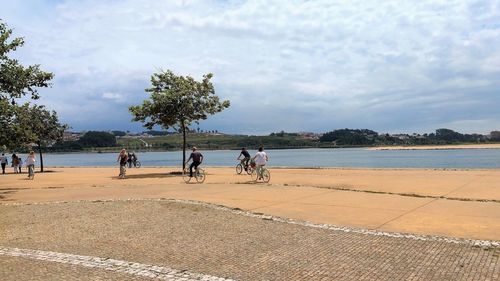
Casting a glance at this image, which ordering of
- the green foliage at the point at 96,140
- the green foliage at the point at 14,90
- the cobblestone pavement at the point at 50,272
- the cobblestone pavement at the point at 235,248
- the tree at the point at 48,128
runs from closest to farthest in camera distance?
1. the cobblestone pavement at the point at 50,272
2. the cobblestone pavement at the point at 235,248
3. the green foliage at the point at 14,90
4. the tree at the point at 48,128
5. the green foliage at the point at 96,140

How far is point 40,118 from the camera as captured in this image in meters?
38.7

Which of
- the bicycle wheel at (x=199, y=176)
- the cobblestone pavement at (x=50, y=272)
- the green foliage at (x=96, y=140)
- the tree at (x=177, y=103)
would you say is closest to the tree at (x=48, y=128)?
the tree at (x=177, y=103)

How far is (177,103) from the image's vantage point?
29.4 meters

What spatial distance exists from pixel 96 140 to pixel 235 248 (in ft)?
562

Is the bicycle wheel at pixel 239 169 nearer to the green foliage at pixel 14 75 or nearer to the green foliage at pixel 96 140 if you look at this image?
the green foliage at pixel 14 75

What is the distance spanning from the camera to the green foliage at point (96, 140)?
560ft

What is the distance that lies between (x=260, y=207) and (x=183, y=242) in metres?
4.41

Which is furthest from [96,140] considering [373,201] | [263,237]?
[263,237]

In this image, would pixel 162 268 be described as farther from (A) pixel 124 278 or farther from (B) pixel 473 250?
(B) pixel 473 250

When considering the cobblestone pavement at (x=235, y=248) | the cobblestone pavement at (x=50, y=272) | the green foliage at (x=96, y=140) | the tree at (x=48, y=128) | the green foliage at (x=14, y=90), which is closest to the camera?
the cobblestone pavement at (x=50, y=272)

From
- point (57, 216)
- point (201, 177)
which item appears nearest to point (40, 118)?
point (201, 177)

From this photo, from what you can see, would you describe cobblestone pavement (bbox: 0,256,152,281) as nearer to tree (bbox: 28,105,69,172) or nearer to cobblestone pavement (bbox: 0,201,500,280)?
cobblestone pavement (bbox: 0,201,500,280)

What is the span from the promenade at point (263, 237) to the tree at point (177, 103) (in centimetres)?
1501

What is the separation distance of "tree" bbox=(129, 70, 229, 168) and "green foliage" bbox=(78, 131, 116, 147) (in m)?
147
